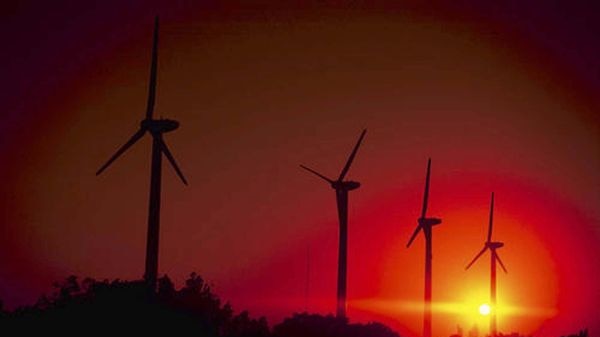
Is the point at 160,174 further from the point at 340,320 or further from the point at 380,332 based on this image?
the point at 380,332

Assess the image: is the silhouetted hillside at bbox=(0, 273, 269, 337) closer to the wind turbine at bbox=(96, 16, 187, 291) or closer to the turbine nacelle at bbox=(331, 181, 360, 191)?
the wind turbine at bbox=(96, 16, 187, 291)

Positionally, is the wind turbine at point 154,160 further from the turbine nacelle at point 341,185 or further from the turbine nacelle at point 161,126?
the turbine nacelle at point 341,185

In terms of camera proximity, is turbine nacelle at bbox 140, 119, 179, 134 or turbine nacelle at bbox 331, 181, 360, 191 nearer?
turbine nacelle at bbox 140, 119, 179, 134

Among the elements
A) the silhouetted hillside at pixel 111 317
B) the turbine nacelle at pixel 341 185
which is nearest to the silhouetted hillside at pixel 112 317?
the silhouetted hillside at pixel 111 317

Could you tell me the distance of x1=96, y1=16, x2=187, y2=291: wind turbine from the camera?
12025cm

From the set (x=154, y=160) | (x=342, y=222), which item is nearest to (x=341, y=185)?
(x=342, y=222)

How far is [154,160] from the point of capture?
127 metres

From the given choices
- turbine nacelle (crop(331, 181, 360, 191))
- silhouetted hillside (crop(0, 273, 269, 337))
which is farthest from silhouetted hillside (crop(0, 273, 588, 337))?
turbine nacelle (crop(331, 181, 360, 191))

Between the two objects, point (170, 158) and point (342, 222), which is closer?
point (170, 158)

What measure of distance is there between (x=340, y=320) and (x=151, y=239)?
70560mm

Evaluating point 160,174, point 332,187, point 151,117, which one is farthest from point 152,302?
point 332,187

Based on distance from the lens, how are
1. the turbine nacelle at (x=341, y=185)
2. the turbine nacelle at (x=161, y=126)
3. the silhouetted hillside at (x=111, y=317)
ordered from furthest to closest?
the turbine nacelle at (x=341, y=185) → the turbine nacelle at (x=161, y=126) → the silhouetted hillside at (x=111, y=317)

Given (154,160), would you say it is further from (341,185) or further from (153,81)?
(341,185)

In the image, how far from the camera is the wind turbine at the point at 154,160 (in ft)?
395
